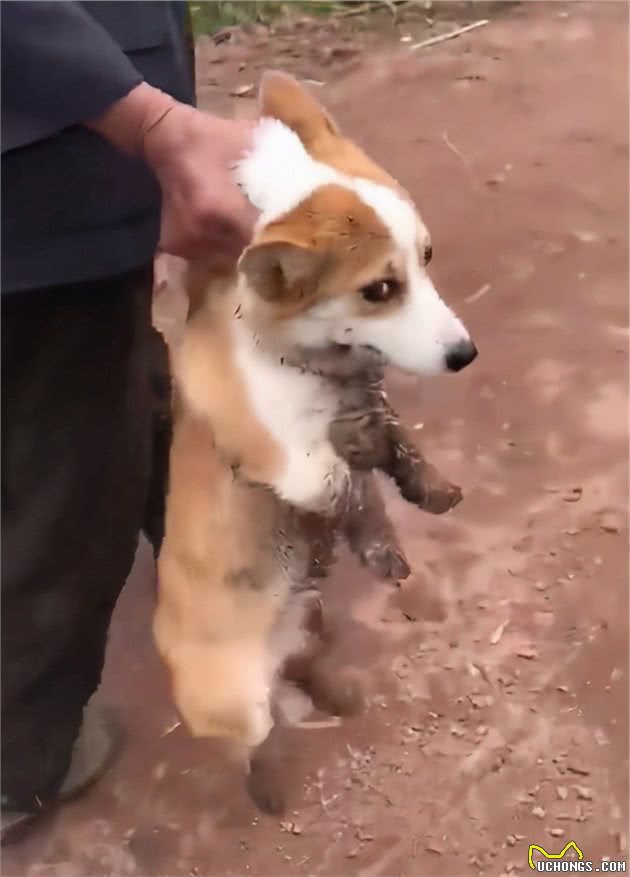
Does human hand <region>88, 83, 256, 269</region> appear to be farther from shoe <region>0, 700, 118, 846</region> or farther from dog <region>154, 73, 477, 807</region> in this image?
shoe <region>0, 700, 118, 846</region>

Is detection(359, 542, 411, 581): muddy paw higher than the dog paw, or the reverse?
the dog paw

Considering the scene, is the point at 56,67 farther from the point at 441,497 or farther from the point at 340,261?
the point at 441,497

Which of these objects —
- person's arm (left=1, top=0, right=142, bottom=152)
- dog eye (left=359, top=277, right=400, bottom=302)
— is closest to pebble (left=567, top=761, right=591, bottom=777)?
dog eye (left=359, top=277, right=400, bottom=302)

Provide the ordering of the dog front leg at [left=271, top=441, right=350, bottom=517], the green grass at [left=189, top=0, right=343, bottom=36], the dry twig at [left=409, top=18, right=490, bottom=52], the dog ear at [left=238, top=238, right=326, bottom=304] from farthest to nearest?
the green grass at [left=189, top=0, right=343, bottom=36] < the dry twig at [left=409, top=18, right=490, bottom=52] < the dog front leg at [left=271, top=441, right=350, bottom=517] < the dog ear at [left=238, top=238, right=326, bottom=304]

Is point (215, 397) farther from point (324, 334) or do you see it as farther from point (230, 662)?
point (230, 662)

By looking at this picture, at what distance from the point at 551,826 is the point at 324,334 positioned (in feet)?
2.01

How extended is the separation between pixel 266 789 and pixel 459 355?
584 millimetres

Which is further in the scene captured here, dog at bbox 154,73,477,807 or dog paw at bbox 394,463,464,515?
dog paw at bbox 394,463,464,515

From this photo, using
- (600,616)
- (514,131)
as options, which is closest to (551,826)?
(600,616)

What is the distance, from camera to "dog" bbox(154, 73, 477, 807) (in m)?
0.70

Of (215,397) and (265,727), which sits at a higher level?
(215,397)

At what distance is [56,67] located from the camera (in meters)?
0.68

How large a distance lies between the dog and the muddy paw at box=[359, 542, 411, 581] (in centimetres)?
6

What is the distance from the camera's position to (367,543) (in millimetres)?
917
